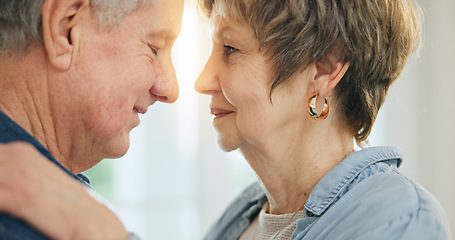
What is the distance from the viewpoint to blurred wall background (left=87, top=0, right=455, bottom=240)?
3.51 meters

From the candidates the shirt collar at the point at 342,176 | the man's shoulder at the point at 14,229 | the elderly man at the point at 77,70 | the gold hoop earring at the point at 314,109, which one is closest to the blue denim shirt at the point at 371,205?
the shirt collar at the point at 342,176

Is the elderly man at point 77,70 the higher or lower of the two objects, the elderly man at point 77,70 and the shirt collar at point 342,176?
the higher

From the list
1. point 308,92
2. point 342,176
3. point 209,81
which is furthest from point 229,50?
point 342,176

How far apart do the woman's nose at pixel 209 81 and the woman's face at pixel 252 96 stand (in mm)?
31

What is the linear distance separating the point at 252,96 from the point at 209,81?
179 millimetres

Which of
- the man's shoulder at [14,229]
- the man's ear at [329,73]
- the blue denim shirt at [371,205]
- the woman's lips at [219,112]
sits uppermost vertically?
the man's ear at [329,73]

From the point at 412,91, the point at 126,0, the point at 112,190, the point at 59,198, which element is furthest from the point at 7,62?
the point at 412,91

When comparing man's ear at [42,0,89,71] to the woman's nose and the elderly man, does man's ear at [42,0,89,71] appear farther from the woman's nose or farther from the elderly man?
the woman's nose

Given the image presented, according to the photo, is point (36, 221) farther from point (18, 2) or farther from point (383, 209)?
point (383, 209)

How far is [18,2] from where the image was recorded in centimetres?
102

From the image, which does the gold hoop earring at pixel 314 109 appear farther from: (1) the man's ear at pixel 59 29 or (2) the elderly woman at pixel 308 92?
(1) the man's ear at pixel 59 29

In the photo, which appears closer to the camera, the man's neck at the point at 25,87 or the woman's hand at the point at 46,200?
the woman's hand at the point at 46,200

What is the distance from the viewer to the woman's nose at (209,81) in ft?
5.41

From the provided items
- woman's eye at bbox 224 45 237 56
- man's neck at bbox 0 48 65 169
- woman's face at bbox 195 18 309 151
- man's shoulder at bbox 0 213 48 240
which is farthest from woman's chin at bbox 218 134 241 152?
man's shoulder at bbox 0 213 48 240
